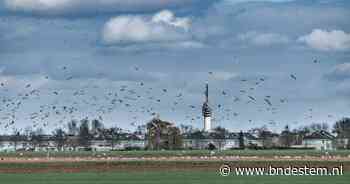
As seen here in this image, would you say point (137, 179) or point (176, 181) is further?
point (137, 179)

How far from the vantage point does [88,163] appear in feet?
252

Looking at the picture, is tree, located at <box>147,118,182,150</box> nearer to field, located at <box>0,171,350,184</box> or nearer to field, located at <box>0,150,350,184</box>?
field, located at <box>0,150,350,184</box>

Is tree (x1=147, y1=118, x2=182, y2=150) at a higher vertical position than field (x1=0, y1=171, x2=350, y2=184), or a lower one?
higher

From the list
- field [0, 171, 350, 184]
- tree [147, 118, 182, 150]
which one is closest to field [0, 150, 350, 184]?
field [0, 171, 350, 184]

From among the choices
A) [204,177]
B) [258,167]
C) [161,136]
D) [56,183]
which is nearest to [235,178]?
[204,177]

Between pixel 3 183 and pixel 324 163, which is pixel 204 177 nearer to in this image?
pixel 3 183

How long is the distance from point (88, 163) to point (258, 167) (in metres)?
14.2

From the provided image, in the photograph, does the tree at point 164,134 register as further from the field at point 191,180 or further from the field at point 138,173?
the field at point 191,180

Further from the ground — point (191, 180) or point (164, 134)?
point (164, 134)

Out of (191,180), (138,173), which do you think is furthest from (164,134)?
(191,180)

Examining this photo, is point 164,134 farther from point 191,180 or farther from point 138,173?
point 191,180

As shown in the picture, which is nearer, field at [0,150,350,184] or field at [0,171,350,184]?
field at [0,171,350,184]

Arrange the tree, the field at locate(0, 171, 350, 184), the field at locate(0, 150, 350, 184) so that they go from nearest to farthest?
the field at locate(0, 171, 350, 184), the field at locate(0, 150, 350, 184), the tree

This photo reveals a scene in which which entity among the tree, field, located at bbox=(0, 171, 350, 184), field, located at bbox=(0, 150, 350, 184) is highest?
the tree
